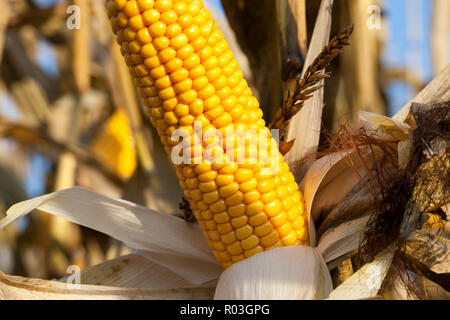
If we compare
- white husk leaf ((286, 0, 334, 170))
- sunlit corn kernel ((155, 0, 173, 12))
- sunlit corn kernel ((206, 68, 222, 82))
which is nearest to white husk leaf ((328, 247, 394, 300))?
white husk leaf ((286, 0, 334, 170))

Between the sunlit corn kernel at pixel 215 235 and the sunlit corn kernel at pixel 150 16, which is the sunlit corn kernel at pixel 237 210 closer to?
the sunlit corn kernel at pixel 215 235

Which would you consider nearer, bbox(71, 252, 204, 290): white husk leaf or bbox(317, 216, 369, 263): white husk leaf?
bbox(317, 216, 369, 263): white husk leaf

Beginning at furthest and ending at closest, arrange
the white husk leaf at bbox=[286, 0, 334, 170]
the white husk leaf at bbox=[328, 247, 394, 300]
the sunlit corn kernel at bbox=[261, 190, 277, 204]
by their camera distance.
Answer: the white husk leaf at bbox=[286, 0, 334, 170]
the sunlit corn kernel at bbox=[261, 190, 277, 204]
the white husk leaf at bbox=[328, 247, 394, 300]

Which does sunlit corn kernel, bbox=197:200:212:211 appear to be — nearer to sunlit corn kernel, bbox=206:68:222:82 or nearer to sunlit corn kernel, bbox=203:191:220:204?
sunlit corn kernel, bbox=203:191:220:204

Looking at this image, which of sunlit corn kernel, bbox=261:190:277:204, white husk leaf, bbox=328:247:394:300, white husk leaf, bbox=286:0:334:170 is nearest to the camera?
white husk leaf, bbox=328:247:394:300
